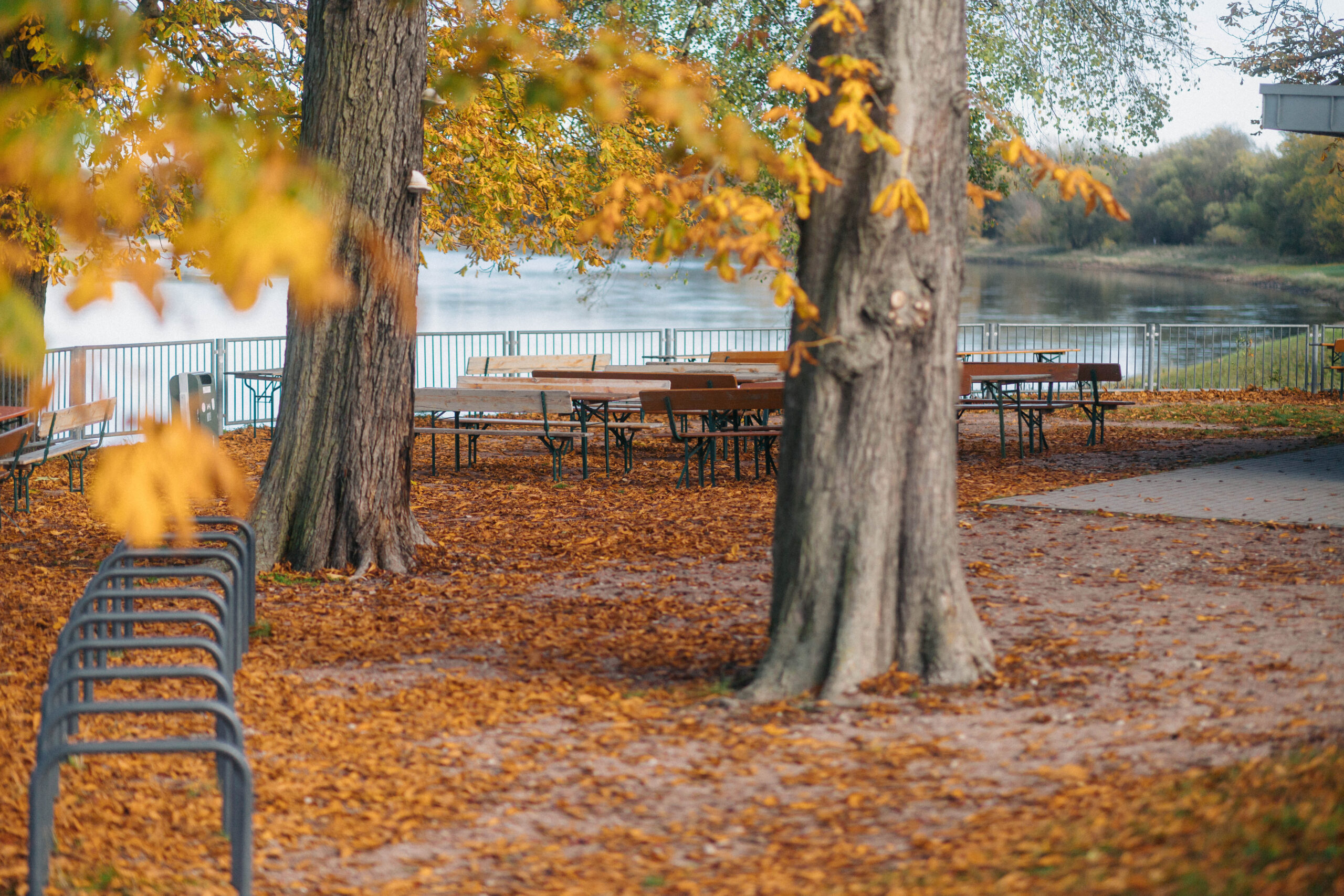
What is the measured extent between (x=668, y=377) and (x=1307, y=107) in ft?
21.3

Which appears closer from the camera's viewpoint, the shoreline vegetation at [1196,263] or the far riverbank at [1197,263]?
the far riverbank at [1197,263]

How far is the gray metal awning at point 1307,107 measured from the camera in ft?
40.6

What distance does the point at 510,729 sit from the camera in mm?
5223

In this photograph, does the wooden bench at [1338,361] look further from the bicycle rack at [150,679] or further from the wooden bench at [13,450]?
the bicycle rack at [150,679]

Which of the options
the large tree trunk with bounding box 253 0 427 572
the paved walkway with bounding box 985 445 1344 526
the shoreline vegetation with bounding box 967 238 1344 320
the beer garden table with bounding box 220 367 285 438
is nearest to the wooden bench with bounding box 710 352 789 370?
the beer garden table with bounding box 220 367 285 438

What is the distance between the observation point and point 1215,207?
219 feet

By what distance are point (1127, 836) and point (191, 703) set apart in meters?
2.53

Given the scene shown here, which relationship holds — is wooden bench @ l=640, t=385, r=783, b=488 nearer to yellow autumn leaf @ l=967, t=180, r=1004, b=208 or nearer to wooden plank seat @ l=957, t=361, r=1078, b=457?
wooden plank seat @ l=957, t=361, r=1078, b=457

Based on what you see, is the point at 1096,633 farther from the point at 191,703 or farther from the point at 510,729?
the point at 191,703

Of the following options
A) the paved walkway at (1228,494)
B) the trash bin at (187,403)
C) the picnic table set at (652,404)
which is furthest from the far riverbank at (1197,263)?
the trash bin at (187,403)

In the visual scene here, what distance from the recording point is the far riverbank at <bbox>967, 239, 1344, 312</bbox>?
57.6 metres

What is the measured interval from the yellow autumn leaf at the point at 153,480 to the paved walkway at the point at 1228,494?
30.3 ft

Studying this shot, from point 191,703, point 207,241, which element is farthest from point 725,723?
point 207,241

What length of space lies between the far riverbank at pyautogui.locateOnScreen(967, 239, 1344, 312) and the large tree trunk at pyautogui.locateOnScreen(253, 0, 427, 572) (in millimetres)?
48753
